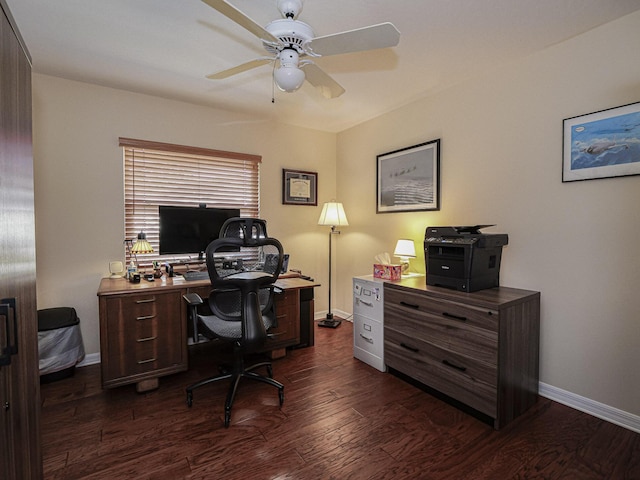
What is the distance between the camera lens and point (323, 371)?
2633mm

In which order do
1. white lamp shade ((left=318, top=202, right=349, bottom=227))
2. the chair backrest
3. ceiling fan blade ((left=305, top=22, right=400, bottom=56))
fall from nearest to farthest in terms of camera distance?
1. ceiling fan blade ((left=305, top=22, right=400, bottom=56))
2. the chair backrest
3. white lamp shade ((left=318, top=202, right=349, bottom=227))

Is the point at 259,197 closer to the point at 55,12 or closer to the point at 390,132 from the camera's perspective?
the point at 390,132

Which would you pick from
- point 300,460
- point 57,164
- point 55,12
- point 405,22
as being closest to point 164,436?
point 300,460

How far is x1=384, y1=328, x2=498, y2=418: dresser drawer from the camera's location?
1889 mm

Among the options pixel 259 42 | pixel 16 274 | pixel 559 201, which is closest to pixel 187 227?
pixel 259 42

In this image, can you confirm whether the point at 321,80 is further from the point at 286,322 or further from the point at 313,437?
the point at 313,437

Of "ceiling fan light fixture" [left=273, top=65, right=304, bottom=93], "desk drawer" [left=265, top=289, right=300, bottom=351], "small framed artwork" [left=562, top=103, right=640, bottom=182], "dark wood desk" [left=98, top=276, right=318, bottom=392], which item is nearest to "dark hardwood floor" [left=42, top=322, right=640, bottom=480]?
"dark wood desk" [left=98, top=276, right=318, bottom=392]

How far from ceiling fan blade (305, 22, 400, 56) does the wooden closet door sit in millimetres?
1156

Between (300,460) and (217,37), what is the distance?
→ 2.55 meters

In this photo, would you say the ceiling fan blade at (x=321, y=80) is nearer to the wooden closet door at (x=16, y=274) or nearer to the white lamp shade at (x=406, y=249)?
the wooden closet door at (x=16, y=274)

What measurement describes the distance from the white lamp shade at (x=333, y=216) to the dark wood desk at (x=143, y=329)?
162 cm

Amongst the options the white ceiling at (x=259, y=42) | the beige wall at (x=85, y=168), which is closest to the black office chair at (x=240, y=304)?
the white ceiling at (x=259, y=42)

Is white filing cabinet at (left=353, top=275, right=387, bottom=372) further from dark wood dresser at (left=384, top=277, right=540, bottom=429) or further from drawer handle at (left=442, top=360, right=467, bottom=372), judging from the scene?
drawer handle at (left=442, top=360, right=467, bottom=372)

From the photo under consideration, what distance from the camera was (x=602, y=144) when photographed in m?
1.94
